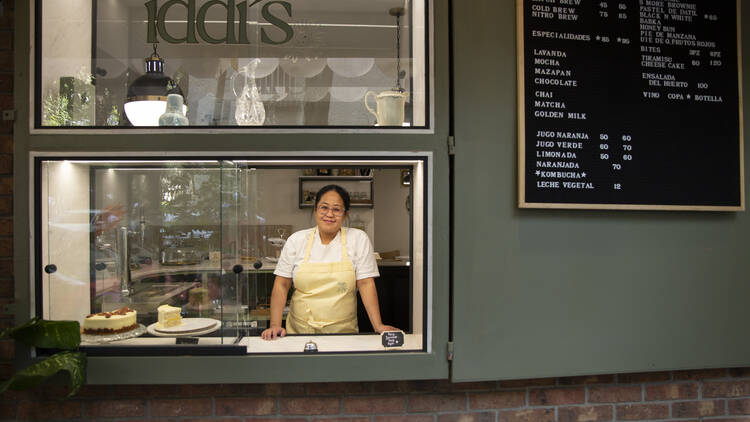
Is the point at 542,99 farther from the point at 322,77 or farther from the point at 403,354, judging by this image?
the point at 403,354

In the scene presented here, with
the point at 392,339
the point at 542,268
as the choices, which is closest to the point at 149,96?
the point at 392,339

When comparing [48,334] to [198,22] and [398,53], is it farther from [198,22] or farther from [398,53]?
[398,53]

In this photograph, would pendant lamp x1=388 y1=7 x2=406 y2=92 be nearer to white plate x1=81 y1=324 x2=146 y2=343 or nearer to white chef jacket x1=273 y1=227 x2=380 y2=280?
white chef jacket x1=273 y1=227 x2=380 y2=280

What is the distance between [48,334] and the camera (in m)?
1.49

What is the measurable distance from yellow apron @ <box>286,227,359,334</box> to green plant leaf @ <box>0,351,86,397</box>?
0.90 metres

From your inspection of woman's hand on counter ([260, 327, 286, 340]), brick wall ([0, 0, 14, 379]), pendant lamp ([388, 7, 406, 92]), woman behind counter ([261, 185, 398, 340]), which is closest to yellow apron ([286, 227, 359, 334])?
woman behind counter ([261, 185, 398, 340])

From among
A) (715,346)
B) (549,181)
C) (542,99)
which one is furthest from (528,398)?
(542,99)

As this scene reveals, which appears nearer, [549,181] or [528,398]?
[549,181]

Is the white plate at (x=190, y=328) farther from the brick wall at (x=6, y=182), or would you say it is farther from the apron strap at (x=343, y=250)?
the apron strap at (x=343, y=250)

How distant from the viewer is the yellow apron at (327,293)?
215 centimetres

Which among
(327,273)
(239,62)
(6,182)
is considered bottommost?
(327,273)

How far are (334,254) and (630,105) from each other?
1440mm

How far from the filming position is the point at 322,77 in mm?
1748

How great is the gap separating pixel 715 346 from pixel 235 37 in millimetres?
2297
